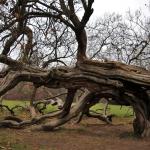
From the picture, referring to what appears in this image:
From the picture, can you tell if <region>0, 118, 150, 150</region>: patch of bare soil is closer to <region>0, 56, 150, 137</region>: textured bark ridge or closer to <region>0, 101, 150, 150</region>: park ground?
<region>0, 101, 150, 150</region>: park ground

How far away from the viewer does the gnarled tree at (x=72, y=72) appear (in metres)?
15.0

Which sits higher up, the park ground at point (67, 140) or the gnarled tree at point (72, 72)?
the gnarled tree at point (72, 72)

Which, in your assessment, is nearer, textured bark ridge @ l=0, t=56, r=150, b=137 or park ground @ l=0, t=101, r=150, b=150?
park ground @ l=0, t=101, r=150, b=150

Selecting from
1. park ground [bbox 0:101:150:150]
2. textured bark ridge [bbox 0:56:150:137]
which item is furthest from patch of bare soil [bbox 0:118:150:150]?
textured bark ridge [bbox 0:56:150:137]

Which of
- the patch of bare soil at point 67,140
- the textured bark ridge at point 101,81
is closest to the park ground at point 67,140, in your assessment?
the patch of bare soil at point 67,140

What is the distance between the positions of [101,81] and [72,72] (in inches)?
41.4

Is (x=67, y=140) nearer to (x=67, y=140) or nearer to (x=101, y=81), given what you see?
(x=67, y=140)

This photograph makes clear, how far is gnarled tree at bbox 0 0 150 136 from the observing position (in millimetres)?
14961

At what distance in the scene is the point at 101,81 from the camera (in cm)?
1545

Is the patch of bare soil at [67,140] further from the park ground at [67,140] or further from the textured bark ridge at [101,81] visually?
the textured bark ridge at [101,81]

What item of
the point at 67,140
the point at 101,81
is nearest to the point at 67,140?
the point at 67,140

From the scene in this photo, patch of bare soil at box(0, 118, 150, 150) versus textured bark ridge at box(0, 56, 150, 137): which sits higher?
textured bark ridge at box(0, 56, 150, 137)

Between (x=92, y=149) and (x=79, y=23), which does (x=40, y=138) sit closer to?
(x=92, y=149)

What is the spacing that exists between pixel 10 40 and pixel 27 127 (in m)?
3.33
